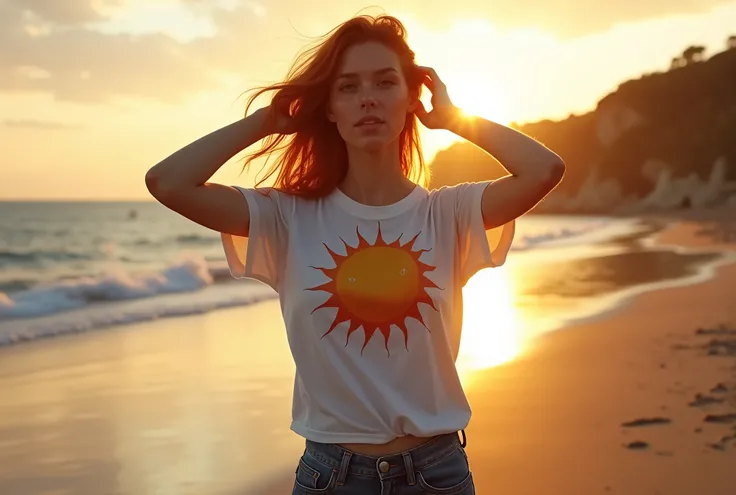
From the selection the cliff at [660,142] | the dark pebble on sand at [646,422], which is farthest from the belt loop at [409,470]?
the cliff at [660,142]


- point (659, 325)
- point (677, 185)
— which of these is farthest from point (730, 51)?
point (659, 325)

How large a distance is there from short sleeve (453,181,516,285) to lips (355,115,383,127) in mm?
319

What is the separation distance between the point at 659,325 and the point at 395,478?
743 centimetres

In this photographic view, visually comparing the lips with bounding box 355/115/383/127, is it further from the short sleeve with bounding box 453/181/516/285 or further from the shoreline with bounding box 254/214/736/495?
the shoreline with bounding box 254/214/736/495

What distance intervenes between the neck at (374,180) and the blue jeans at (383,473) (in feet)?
2.50

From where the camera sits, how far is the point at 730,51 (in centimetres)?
6994

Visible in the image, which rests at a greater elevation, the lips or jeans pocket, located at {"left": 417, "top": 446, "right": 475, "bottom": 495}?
the lips

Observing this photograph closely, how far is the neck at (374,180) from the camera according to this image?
8.05 ft

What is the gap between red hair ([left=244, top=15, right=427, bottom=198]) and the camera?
2412 millimetres

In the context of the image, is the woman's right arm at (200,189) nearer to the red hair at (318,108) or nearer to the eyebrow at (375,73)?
the red hair at (318,108)

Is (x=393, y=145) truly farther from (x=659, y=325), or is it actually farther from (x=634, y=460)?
(x=659, y=325)

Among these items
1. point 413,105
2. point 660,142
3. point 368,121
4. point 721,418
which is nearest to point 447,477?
point 368,121

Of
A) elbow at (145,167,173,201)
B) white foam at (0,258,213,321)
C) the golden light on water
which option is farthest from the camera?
white foam at (0,258,213,321)

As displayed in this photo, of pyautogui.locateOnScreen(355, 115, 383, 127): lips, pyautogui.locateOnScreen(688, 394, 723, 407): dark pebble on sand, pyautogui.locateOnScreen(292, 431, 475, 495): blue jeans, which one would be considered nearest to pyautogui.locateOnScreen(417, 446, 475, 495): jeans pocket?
pyautogui.locateOnScreen(292, 431, 475, 495): blue jeans
